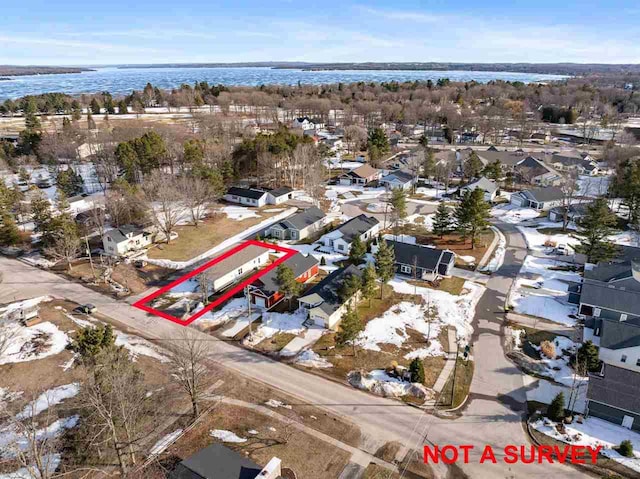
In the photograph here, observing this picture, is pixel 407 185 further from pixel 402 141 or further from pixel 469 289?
pixel 402 141

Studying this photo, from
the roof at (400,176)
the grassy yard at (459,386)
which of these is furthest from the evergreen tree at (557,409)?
the roof at (400,176)

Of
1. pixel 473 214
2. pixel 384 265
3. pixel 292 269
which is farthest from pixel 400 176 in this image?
pixel 292 269

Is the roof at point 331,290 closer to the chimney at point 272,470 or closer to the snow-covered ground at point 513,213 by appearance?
the chimney at point 272,470

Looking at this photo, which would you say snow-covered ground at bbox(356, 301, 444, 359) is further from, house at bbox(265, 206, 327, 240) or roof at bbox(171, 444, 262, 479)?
house at bbox(265, 206, 327, 240)

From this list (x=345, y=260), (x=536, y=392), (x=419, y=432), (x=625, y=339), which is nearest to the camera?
(x=419, y=432)

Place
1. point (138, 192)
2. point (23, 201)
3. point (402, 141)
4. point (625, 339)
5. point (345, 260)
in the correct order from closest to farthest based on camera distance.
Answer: point (625, 339)
point (345, 260)
point (138, 192)
point (23, 201)
point (402, 141)

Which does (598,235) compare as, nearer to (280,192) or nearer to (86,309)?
(280,192)

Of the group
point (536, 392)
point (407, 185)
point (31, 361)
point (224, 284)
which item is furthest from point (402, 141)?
point (31, 361)
